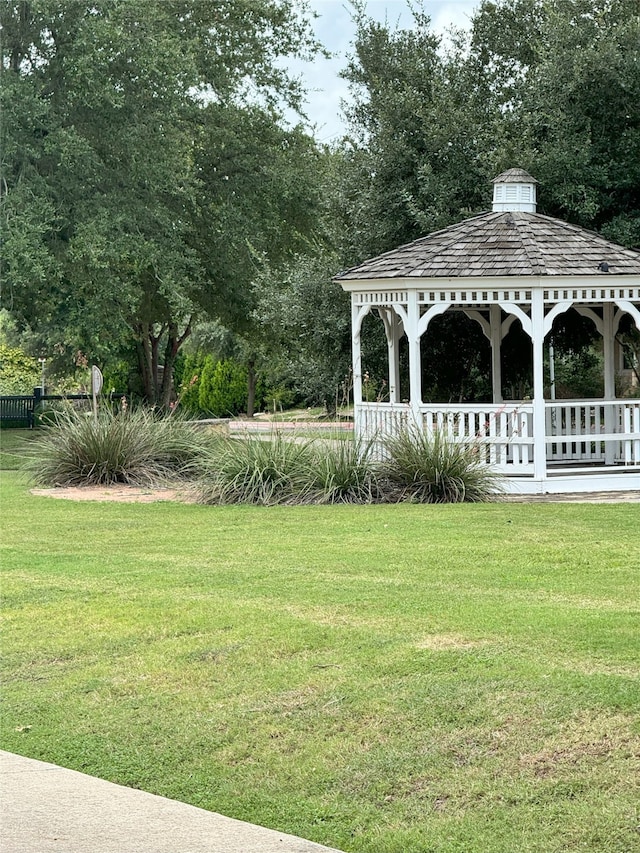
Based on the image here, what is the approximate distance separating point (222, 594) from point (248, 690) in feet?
7.95

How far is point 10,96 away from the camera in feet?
71.3

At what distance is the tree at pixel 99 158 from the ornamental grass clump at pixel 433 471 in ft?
29.3

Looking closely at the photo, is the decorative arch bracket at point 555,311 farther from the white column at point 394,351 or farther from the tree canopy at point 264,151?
the tree canopy at point 264,151

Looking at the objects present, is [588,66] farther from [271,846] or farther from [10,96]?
[271,846]

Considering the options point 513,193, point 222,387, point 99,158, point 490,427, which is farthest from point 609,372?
point 222,387

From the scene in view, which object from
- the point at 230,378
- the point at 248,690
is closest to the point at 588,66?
the point at 248,690

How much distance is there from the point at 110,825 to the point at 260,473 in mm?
10204

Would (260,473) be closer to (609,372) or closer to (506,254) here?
(506,254)

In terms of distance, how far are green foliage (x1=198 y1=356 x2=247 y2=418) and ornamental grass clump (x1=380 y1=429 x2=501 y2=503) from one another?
24526mm

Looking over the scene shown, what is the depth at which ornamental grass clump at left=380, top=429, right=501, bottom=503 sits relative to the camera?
1428cm

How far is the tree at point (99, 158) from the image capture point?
22.0m

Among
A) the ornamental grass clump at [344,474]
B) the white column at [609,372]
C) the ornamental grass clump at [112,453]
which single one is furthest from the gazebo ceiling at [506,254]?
the ornamental grass clump at [112,453]

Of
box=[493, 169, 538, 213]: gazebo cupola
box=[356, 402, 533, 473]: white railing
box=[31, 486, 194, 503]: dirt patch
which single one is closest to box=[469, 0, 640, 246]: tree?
box=[493, 169, 538, 213]: gazebo cupola

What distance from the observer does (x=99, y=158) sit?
23.9 metres
